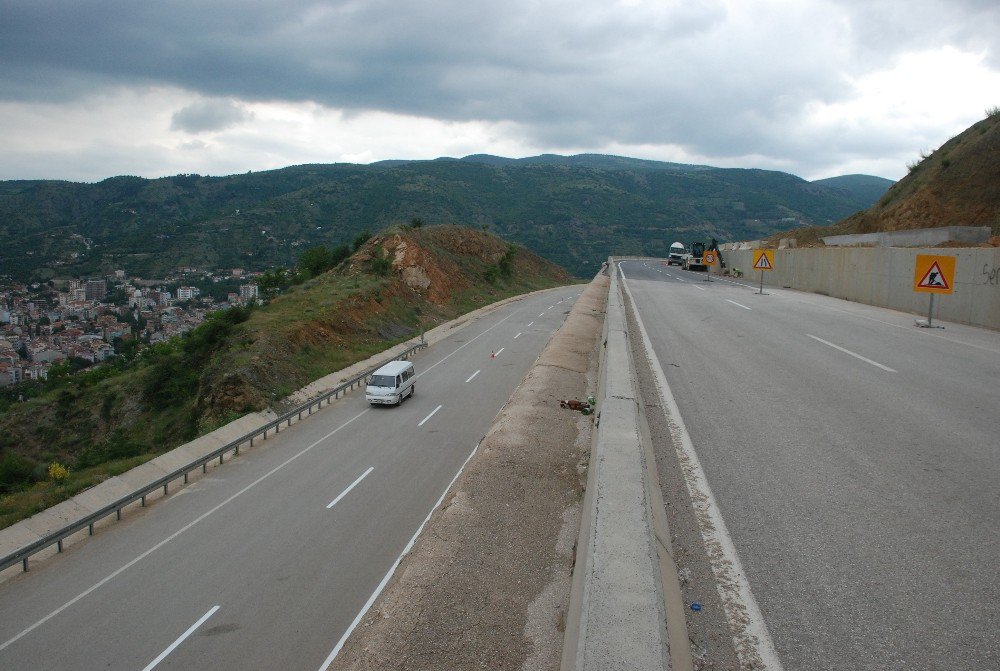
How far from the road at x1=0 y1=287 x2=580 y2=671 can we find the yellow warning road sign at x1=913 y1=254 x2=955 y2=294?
15035 mm

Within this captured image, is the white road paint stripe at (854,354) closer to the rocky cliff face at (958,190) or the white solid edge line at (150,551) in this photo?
the white solid edge line at (150,551)

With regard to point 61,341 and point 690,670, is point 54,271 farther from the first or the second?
point 690,670

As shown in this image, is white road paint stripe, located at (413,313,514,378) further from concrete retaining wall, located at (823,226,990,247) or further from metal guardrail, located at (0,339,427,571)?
concrete retaining wall, located at (823,226,990,247)

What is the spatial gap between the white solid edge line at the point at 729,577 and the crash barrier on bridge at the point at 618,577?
1.70 feet

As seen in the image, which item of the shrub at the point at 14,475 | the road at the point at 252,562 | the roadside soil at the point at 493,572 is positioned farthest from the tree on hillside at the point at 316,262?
the roadside soil at the point at 493,572

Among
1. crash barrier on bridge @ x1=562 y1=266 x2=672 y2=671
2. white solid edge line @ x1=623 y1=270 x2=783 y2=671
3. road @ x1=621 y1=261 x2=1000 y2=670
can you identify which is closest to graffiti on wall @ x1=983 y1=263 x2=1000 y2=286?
road @ x1=621 y1=261 x2=1000 y2=670

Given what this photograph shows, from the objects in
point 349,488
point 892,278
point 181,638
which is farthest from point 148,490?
point 892,278

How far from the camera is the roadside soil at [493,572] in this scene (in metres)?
3.74

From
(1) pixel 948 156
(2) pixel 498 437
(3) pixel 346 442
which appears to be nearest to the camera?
(2) pixel 498 437

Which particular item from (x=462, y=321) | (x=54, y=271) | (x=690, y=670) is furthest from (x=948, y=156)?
(x=54, y=271)

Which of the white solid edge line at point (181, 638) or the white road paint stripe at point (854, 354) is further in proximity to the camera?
the white road paint stripe at point (854, 354)

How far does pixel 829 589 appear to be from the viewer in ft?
11.9

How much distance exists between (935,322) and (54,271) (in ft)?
533

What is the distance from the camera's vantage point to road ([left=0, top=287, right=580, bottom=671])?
33.2 feet
